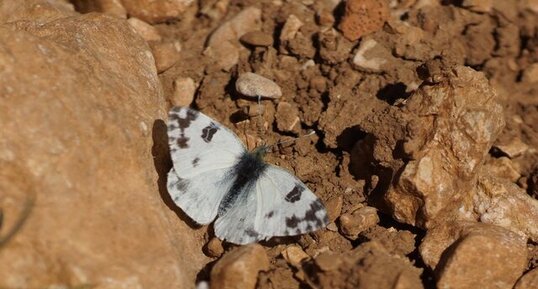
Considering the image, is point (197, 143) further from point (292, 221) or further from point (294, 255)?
point (294, 255)

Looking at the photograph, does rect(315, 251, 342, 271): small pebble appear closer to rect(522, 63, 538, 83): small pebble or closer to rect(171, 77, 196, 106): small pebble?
rect(171, 77, 196, 106): small pebble

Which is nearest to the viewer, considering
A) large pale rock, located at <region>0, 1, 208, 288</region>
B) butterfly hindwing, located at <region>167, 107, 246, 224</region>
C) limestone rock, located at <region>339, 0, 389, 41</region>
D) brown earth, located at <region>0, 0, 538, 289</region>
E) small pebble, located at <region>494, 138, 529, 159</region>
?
large pale rock, located at <region>0, 1, 208, 288</region>

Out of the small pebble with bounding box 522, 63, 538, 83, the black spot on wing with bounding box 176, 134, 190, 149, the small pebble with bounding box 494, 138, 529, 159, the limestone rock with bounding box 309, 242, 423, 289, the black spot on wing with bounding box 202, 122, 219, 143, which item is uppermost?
the black spot on wing with bounding box 176, 134, 190, 149

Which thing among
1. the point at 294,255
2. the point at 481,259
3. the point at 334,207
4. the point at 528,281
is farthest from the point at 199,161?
the point at 528,281

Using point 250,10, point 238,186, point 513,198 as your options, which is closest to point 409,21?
point 250,10

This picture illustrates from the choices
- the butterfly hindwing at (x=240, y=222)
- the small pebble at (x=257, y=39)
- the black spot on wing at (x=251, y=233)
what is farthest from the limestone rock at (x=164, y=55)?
the black spot on wing at (x=251, y=233)

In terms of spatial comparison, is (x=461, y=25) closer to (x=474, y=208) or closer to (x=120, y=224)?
(x=474, y=208)

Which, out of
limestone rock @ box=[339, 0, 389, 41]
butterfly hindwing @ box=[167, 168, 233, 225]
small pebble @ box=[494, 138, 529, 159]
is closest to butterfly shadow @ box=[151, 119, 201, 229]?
butterfly hindwing @ box=[167, 168, 233, 225]

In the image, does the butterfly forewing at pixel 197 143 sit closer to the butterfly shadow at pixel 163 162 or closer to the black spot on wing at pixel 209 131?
the black spot on wing at pixel 209 131
